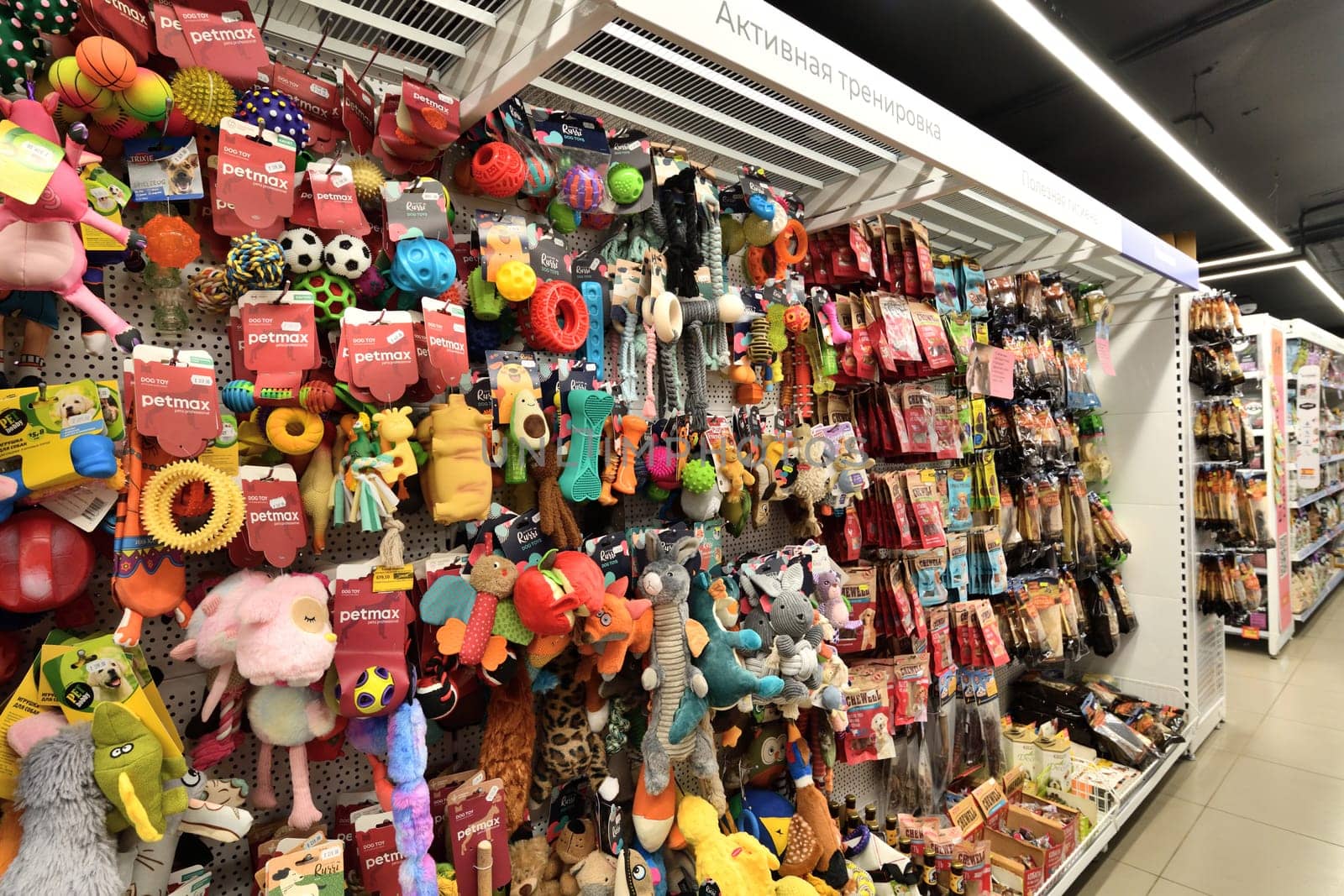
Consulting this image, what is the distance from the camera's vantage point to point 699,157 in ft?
5.92

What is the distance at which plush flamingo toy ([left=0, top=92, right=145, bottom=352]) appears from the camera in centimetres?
76

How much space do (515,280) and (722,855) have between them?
1227mm

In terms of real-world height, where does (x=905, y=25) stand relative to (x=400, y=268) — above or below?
above

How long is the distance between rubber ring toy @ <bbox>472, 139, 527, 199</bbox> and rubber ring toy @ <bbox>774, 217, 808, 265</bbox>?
0.82m

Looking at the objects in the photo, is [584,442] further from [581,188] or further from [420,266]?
[581,188]

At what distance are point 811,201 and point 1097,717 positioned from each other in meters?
2.71

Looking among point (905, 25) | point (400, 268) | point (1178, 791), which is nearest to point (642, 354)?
point (400, 268)

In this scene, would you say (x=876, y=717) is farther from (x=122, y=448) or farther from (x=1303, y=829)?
(x=1303, y=829)

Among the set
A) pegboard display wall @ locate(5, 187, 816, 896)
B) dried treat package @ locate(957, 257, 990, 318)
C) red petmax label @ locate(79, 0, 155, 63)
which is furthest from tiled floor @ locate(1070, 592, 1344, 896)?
red petmax label @ locate(79, 0, 155, 63)

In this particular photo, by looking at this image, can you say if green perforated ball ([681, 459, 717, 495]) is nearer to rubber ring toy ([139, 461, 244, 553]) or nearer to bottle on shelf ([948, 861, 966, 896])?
rubber ring toy ([139, 461, 244, 553])

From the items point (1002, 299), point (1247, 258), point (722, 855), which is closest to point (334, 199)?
point (722, 855)

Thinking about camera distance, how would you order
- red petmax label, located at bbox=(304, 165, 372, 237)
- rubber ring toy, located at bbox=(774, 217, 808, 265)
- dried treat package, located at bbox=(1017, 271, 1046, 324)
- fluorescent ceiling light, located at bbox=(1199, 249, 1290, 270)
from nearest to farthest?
red petmax label, located at bbox=(304, 165, 372, 237) < rubber ring toy, located at bbox=(774, 217, 808, 265) < dried treat package, located at bbox=(1017, 271, 1046, 324) < fluorescent ceiling light, located at bbox=(1199, 249, 1290, 270)

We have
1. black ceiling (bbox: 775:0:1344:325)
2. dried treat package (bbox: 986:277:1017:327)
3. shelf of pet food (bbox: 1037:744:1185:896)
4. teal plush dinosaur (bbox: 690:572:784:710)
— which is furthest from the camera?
black ceiling (bbox: 775:0:1344:325)

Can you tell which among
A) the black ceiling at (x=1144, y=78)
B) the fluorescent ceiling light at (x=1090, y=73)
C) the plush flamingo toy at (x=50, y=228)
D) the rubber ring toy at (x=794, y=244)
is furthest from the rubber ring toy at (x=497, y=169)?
the black ceiling at (x=1144, y=78)
